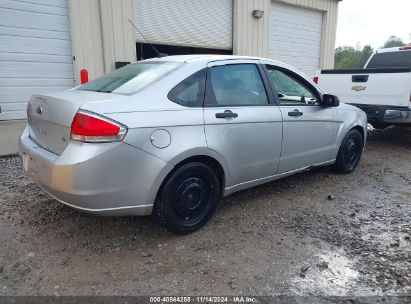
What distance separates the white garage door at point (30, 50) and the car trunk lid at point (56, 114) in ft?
16.5

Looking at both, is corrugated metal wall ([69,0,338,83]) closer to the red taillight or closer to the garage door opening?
the garage door opening

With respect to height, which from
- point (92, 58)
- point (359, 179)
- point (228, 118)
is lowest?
point (359, 179)

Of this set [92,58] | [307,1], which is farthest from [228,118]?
[307,1]

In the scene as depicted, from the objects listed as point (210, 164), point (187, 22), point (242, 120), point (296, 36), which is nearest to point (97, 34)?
point (187, 22)

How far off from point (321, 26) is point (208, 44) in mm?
5726

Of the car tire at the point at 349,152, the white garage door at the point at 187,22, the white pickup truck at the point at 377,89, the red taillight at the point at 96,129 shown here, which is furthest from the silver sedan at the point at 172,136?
the white garage door at the point at 187,22

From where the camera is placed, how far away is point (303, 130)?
13.5 ft

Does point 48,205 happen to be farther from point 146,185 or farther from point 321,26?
point 321,26

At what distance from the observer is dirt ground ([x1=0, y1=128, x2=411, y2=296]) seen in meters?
2.59

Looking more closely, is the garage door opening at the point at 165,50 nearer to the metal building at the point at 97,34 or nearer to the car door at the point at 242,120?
the metal building at the point at 97,34

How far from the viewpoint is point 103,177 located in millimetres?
2664

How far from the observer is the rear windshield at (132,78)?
315 cm

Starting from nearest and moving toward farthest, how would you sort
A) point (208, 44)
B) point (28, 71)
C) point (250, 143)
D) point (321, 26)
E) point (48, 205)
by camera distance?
point (250, 143), point (48, 205), point (28, 71), point (208, 44), point (321, 26)

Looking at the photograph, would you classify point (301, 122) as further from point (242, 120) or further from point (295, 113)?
point (242, 120)
